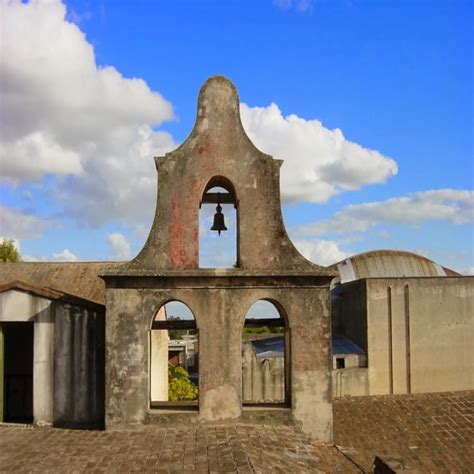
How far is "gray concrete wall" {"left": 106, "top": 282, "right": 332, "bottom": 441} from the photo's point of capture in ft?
34.2

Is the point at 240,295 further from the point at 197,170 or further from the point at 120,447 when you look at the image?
the point at 120,447

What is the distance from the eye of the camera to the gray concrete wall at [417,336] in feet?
83.6

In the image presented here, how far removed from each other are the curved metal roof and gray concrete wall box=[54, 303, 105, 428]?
2179cm

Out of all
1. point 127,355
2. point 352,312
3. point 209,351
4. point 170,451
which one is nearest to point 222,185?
point 209,351

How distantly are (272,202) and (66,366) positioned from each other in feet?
15.6

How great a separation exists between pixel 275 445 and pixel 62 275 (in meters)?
12.4

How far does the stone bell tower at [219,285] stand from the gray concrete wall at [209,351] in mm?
17

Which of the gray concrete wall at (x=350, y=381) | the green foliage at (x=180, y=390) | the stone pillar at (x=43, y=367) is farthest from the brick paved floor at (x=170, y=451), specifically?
the gray concrete wall at (x=350, y=381)

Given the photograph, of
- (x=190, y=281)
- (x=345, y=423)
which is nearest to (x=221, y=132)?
(x=190, y=281)

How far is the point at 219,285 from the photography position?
1052 centimetres

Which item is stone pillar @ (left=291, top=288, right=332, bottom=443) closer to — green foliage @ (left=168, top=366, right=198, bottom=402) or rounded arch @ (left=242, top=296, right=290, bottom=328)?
rounded arch @ (left=242, top=296, right=290, bottom=328)

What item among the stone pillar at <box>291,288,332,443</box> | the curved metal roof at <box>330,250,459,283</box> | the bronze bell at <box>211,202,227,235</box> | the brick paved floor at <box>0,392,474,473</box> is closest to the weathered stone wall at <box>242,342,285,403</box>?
the brick paved floor at <box>0,392,474,473</box>

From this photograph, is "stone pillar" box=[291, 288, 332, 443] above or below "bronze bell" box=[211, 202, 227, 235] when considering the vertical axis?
below

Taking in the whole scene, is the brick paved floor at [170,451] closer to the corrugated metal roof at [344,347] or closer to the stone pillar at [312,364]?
the stone pillar at [312,364]
